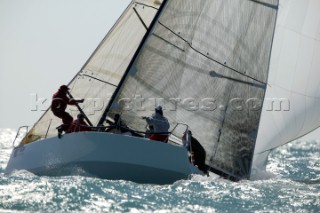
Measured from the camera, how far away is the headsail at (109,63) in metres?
18.6

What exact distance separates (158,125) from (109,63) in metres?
2.66

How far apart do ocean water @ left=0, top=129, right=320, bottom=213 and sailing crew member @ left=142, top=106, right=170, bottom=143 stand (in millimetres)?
994

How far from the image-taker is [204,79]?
60.6ft

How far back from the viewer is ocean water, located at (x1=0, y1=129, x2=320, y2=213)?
13.2 metres

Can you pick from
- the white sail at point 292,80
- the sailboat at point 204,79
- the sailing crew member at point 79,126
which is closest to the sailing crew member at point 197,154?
the sailboat at point 204,79

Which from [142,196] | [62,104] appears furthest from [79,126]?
[142,196]

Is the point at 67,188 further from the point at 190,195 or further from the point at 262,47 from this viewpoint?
the point at 262,47

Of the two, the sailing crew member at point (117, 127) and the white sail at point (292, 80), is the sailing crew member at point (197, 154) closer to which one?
the sailing crew member at point (117, 127)

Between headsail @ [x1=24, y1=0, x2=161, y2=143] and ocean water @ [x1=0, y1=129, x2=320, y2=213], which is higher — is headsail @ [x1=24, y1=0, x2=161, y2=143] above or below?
above

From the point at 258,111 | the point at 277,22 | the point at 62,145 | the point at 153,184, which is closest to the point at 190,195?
the point at 153,184

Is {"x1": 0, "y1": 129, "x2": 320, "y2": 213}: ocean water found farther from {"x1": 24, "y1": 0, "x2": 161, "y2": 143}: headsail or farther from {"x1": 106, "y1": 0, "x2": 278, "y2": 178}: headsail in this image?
{"x1": 24, "y1": 0, "x2": 161, "y2": 143}: headsail

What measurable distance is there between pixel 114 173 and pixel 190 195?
5.75 feet

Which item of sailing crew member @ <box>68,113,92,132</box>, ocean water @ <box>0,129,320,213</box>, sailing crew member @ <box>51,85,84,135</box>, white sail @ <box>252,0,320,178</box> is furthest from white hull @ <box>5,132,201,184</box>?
white sail @ <box>252,0,320,178</box>

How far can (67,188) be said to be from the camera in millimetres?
14391
